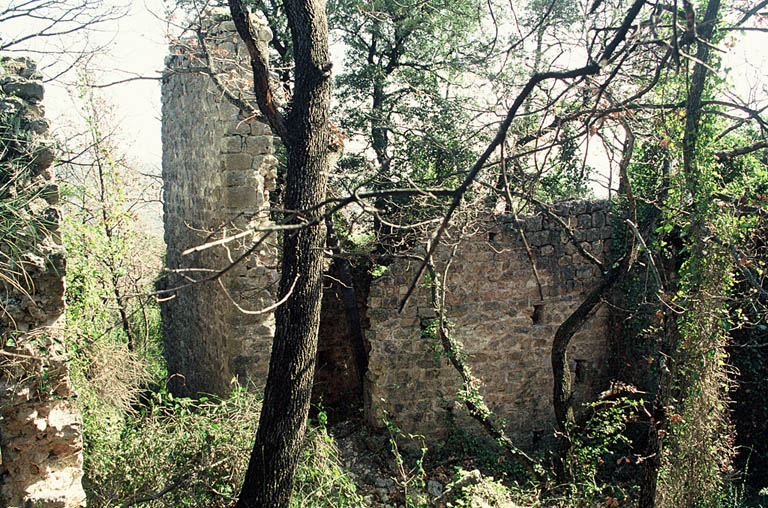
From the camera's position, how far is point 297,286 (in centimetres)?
362

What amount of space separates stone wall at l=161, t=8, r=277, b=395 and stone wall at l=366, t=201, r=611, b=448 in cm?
140

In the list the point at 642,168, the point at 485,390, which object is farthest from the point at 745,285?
the point at 485,390

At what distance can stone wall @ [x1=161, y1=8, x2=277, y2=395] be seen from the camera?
213 inches

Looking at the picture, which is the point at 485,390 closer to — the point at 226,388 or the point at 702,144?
the point at 226,388

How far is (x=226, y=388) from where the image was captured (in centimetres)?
579

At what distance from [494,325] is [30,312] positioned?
15.4 feet

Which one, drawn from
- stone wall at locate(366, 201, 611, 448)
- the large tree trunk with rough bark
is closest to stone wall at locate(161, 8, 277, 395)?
the large tree trunk with rough bark

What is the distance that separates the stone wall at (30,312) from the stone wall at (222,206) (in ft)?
4.86

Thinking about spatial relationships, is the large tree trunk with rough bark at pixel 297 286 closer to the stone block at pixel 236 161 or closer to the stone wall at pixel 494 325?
the stone block at pixel 236 161

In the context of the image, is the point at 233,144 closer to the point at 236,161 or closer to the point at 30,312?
the point at 236,161

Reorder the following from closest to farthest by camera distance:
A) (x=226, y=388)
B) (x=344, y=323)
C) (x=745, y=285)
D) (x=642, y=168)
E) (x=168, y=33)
A: (x=168, y=33), (x=745, y=285), (x=226, y=388), (x=642, y=168), (x=344, y=323)

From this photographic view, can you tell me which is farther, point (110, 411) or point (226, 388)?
point (226, 388)

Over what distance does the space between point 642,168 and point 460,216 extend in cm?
249

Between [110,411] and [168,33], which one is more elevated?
[168,33]
